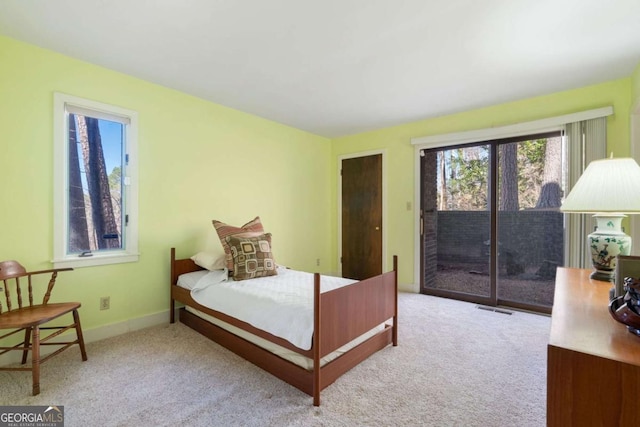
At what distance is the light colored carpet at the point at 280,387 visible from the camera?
1.54 meters

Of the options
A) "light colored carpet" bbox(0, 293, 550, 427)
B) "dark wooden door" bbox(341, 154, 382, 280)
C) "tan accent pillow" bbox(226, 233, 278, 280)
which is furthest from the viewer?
"dark wooden door" bbox(341, 154, 382, 280)

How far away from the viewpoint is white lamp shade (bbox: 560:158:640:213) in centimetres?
143

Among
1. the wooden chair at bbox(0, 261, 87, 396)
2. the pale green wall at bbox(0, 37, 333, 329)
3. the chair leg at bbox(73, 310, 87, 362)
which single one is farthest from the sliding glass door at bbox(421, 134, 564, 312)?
the wooden chair at bbox(0, 261, 87, 396)

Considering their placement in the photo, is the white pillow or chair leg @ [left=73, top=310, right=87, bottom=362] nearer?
chair leg @ [left=73, top=310, right=87, bottom=362]

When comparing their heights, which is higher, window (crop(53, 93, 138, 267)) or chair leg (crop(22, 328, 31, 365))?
window (crop(53, 93, 138, 267))

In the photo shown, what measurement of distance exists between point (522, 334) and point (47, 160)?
168 inches

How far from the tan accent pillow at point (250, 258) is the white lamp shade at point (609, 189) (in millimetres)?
2302

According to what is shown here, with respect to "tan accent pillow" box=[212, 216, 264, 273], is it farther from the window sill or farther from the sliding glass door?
the sliding glass door

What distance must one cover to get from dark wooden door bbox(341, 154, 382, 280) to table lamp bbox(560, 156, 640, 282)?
104 inches

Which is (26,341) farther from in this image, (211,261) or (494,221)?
(494,221)

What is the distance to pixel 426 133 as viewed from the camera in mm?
3771

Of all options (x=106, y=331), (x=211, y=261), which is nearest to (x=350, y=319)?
(x=211, y=261)

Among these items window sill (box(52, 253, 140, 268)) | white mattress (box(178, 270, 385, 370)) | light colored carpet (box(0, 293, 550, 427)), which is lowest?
light colored carpet (box(0, 293, 550, 427))

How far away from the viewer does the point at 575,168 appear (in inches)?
109
